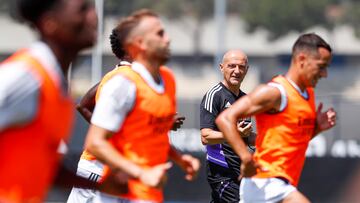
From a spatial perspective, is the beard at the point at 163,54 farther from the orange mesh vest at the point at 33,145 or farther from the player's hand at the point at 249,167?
the orange mesh vest at the point at 33,145

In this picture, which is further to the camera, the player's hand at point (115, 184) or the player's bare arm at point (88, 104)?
the player's bare arm at point (88, 104)

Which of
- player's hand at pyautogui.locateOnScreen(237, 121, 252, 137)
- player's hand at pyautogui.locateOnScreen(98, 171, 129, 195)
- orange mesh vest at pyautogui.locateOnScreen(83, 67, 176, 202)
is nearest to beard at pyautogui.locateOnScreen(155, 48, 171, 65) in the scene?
orange mesh vest at pyautogui.locateOnScreen(83, 67, 176, 202)

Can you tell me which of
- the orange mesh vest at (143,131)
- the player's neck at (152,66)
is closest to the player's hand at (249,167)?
the orange mesh vest at (143,131)

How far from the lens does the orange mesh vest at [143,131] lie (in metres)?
5.55

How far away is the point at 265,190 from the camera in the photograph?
6.76 metres

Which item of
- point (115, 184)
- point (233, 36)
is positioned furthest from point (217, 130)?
point (233, 36)

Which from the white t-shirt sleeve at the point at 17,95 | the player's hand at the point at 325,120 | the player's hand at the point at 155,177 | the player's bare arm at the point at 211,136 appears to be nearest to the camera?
the white t-shirt sleeve at the point at 17,95


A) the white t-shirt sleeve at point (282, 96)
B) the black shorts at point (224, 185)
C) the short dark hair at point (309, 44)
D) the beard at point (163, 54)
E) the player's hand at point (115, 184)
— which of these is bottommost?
the black shorts at point (224, 185)

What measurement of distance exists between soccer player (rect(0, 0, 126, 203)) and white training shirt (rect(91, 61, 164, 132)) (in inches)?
45.8

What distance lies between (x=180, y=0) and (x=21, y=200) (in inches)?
1118

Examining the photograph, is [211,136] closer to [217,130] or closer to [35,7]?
[217,130]

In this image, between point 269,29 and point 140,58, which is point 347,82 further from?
point 140,58

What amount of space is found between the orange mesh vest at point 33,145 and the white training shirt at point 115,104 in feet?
4.33

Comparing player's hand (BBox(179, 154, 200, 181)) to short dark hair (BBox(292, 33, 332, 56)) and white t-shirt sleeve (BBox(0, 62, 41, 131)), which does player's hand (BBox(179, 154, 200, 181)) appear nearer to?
short dark hair (BBox(292, 33, 332, 56))
